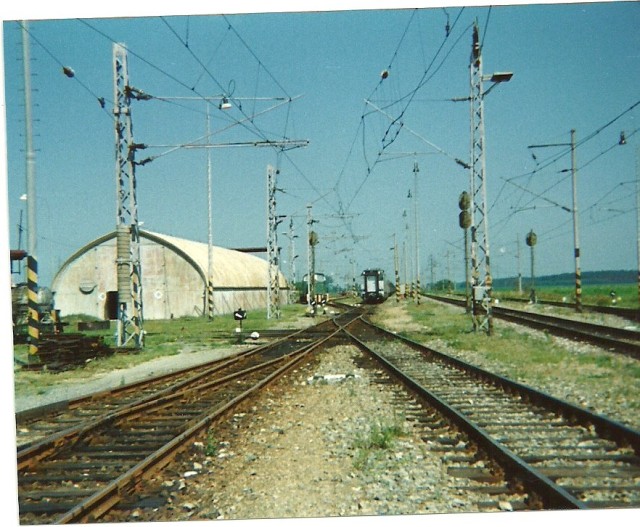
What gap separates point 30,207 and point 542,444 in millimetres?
9147

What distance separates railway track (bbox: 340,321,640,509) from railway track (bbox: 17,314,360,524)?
365cm

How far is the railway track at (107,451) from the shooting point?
5785mm

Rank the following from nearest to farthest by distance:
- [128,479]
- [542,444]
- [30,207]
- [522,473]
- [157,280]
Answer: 1. [522,473]
2. [128,479]
3. [542,444]
4. [30,207]
5. [157,280]

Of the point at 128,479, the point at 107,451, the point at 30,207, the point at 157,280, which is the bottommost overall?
the point at 107,451

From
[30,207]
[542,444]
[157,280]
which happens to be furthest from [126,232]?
[157,280]

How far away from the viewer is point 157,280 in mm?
37031

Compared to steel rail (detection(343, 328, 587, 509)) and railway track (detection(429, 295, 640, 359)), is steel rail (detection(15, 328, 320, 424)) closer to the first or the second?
steel rail (detection(343, 328, 587, 509))

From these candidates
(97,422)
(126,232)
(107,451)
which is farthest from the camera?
(126,232)

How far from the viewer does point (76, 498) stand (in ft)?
19.2

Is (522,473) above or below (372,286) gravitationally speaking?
below

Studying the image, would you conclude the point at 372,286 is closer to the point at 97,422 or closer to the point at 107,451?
the point at 97,422

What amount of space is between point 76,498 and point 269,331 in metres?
22.3

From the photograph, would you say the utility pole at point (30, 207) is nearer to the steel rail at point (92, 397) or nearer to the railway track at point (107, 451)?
the steel rail at point (92, 397)

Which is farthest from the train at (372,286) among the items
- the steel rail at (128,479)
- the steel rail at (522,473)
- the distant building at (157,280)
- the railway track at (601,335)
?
the steel rail at (522,473)
